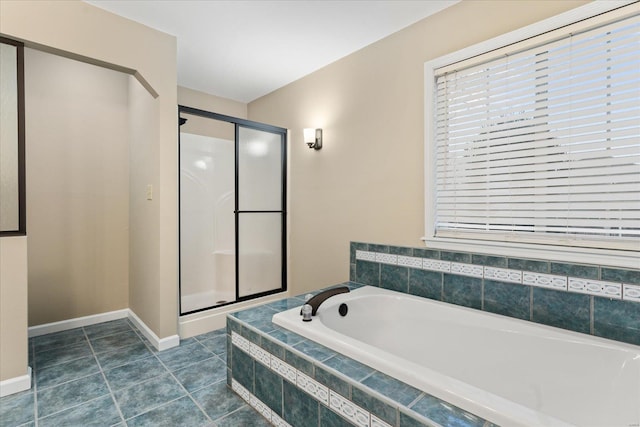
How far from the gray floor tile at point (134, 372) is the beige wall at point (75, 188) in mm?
1197

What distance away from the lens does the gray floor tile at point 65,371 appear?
6.51 feet

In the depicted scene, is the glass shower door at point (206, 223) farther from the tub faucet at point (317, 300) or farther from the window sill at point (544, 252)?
the window sill at point (544, 252)

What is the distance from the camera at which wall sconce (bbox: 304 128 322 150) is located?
2984 mm

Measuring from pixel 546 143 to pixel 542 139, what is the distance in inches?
1.3

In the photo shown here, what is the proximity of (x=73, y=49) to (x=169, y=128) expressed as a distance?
2.33 feet

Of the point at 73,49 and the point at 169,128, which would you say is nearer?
the point at 73,49

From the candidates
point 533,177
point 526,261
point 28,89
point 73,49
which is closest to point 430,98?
point 533,177

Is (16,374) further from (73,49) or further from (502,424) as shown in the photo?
(502,424)

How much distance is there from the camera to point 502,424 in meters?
0.92

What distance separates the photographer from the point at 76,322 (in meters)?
2.89

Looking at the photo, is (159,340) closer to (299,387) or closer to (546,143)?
(299,387)

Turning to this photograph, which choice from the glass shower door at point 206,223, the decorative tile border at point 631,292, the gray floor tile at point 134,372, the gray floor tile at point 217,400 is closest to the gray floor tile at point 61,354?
the gray floor tile at point 134,372

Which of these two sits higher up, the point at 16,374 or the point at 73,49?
the point at 73,49

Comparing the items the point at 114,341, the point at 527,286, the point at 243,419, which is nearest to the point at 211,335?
the point at 114,341
